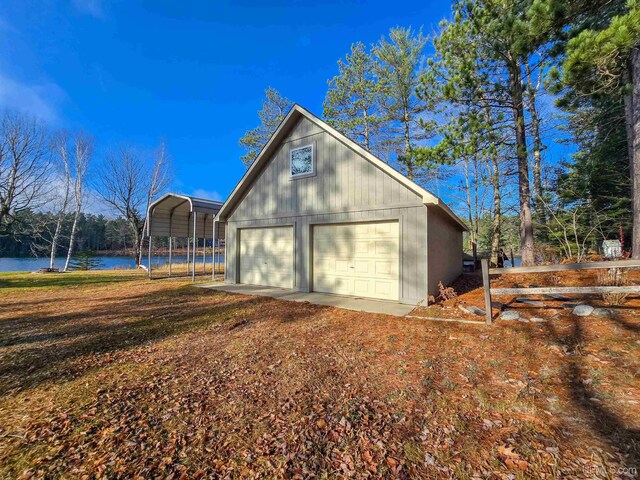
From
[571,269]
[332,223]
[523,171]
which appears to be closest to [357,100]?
[523,171]

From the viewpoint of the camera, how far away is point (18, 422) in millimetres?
2486

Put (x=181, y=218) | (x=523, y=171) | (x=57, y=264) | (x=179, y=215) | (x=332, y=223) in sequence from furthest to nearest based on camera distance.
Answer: (x=57, y=264) < (x=181, y=218) < (x=179, y=215) < (x=523, y=171) < (x=332, y=223)

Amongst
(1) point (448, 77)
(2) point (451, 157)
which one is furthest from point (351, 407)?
(1) point (448, 77)

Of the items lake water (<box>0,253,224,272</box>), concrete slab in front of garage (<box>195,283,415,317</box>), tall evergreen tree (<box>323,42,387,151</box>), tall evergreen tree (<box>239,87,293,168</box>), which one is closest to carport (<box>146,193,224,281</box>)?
concrete slab in front of garage (<box>195,283,415,317</box>)

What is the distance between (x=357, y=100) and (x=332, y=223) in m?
11.9

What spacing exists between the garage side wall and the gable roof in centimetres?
29

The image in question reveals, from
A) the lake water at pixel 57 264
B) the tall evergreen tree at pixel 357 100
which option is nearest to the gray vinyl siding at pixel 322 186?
the tall evergreen tree at pixel 357 100

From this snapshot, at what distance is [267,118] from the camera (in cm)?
2072

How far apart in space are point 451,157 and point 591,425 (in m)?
7.71

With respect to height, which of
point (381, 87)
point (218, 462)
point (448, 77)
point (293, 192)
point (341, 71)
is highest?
point (341, 71)

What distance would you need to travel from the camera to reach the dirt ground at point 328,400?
79.0 inches

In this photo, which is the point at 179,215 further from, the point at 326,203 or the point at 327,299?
the point at 327,299

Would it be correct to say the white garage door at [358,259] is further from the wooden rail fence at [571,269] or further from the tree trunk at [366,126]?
the tree trunk at [366,126]

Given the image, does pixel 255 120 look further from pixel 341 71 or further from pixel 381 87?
pixel 381 87
